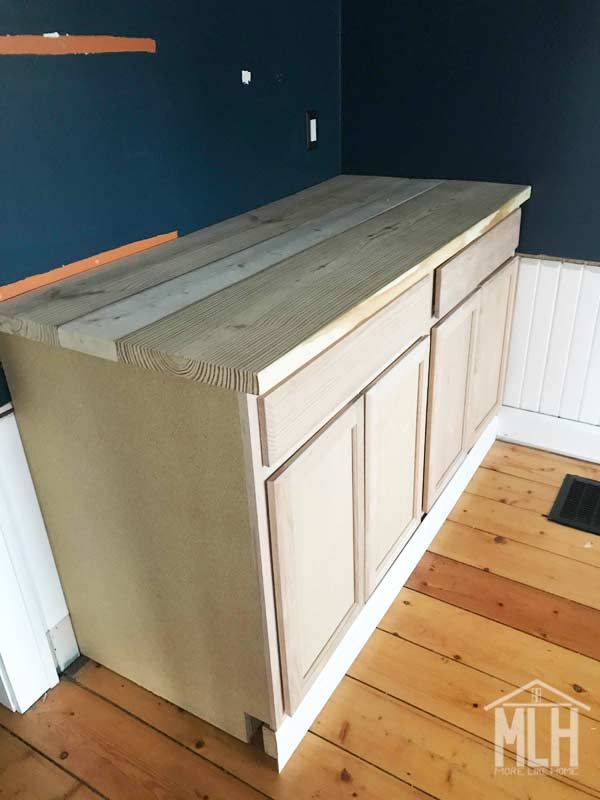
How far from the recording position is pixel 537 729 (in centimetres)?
146

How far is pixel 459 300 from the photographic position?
5.72ft

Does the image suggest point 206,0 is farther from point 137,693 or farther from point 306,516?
point 137,693

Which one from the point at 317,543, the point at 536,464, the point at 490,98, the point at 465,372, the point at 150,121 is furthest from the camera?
the point at 536,464

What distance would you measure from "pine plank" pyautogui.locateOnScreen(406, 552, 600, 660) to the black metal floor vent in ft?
1.08

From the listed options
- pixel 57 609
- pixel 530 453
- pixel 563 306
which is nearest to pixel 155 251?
pixel 57 609

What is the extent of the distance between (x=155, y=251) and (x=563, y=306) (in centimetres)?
135

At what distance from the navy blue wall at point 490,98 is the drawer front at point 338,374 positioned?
78cm

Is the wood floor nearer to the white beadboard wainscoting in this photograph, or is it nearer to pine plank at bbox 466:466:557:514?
pine plank at bbox 466:466:557:514

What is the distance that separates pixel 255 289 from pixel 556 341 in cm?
135

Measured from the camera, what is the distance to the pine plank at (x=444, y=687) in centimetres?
143

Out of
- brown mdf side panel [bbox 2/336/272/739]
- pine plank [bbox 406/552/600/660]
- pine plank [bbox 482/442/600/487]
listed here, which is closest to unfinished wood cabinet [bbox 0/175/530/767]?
brown mdf side panel [bbox 2/336/272/739]

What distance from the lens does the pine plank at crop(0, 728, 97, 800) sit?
1.37 metres

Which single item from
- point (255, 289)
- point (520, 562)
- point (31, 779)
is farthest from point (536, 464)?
point (31, 779)

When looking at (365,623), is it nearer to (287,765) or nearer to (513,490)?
(287,765)
